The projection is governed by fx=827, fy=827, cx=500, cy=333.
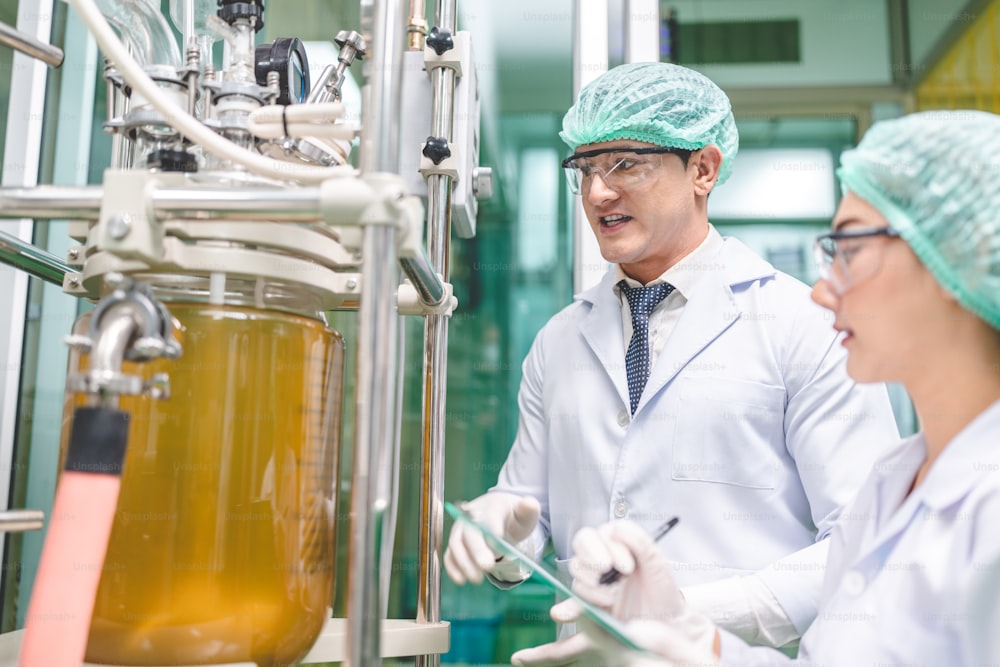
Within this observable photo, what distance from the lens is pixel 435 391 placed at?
3.67 ft

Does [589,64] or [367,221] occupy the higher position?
[589,64]

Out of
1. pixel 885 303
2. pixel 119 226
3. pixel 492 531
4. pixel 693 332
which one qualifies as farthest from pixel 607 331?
pixel 119 226

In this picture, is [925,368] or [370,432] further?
[925,368]

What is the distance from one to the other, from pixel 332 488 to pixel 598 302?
2.78 ft

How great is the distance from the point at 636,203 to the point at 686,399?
0.33 metres

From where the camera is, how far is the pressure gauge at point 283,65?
856mm

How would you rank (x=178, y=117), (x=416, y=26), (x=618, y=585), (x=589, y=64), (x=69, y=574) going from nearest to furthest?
(x=69, y=574) → (x=178, y=117) → (x=618, y=585) → (x=416, y=26) → (x=589, y=64)

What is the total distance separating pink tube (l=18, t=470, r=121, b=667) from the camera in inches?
22.2

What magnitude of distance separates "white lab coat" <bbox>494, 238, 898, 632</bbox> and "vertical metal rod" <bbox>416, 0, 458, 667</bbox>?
375mm

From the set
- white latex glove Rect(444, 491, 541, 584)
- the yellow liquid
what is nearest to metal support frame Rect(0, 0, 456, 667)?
the yellow liquid

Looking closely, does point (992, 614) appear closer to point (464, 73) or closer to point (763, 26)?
point (464, 73)

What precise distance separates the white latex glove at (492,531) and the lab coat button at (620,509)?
0.17 m

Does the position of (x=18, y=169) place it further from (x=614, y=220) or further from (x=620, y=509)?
(x=620, y=509)

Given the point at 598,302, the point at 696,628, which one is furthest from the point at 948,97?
the point at 696,628
